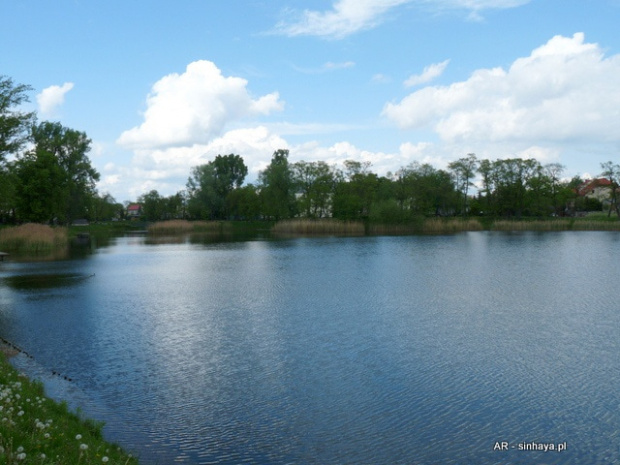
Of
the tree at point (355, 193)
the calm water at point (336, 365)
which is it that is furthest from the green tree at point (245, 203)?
the calm water at point (336, 365)

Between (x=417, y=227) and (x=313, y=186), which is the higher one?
(x=313, y=186)

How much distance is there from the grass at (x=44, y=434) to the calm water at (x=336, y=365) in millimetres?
747

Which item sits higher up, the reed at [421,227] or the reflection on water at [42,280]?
the reed at [421,227]

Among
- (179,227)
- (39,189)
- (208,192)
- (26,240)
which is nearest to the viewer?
(26,240)

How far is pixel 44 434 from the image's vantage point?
5.98 metres

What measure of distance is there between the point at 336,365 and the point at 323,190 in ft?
258

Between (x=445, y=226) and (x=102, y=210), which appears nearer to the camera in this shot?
(x=445, y=226)

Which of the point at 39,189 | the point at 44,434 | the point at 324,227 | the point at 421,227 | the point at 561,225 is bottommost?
the point at 44,434

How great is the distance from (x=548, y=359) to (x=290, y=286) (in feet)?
44.9

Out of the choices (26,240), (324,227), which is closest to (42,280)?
(26,240)

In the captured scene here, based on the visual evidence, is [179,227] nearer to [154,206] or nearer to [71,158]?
[71,158]

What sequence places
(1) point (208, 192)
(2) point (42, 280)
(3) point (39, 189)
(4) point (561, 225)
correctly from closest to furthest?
(2) point (42, 280)
(3) point (39, 189)
(4) point (561, 225)
(1) point (208, 192)

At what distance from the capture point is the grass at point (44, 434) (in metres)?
5.50

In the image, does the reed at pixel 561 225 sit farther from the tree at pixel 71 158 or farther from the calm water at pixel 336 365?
the tree at pixel 71 158
